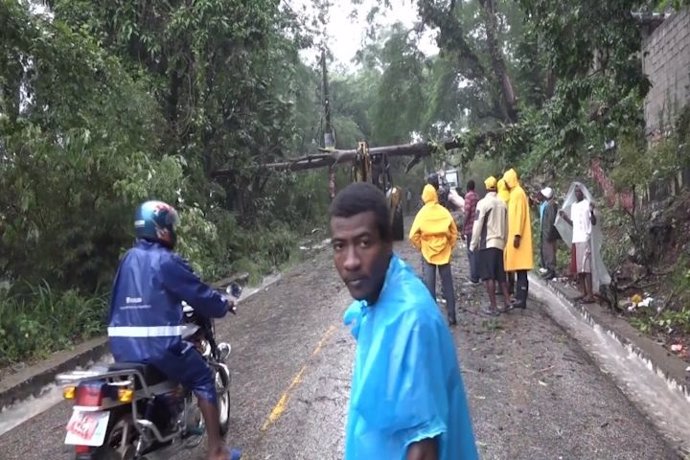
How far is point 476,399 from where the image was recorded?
19.2ft

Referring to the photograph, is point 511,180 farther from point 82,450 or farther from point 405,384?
point 405,384

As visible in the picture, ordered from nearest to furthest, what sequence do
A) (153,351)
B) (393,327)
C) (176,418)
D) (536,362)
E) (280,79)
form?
(393,327), (153,351), (176,418), (536,362), (280,79)

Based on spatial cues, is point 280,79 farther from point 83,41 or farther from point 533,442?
point 533,442

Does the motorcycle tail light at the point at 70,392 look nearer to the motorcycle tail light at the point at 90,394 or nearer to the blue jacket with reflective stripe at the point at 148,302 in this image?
the motorcycle tail light at the point at 90,394

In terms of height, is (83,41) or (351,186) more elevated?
(83,41)

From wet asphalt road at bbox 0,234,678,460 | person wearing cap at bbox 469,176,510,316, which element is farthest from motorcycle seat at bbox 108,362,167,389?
person wearing cap at bbox 469,176,510,316

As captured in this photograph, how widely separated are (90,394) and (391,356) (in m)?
2.36

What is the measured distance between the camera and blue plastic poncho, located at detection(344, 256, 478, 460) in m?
1.75

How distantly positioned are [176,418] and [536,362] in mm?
4092

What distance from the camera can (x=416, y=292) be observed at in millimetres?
1917

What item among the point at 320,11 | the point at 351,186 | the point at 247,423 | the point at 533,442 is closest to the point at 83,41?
the point at 247,423

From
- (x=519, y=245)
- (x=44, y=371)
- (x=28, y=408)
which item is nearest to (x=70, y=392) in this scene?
(x=28, y=408)

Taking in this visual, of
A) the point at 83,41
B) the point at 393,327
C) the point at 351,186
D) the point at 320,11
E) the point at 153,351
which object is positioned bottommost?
the point at 153,351

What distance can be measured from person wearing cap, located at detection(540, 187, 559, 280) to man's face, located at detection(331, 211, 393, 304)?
1060 cm
